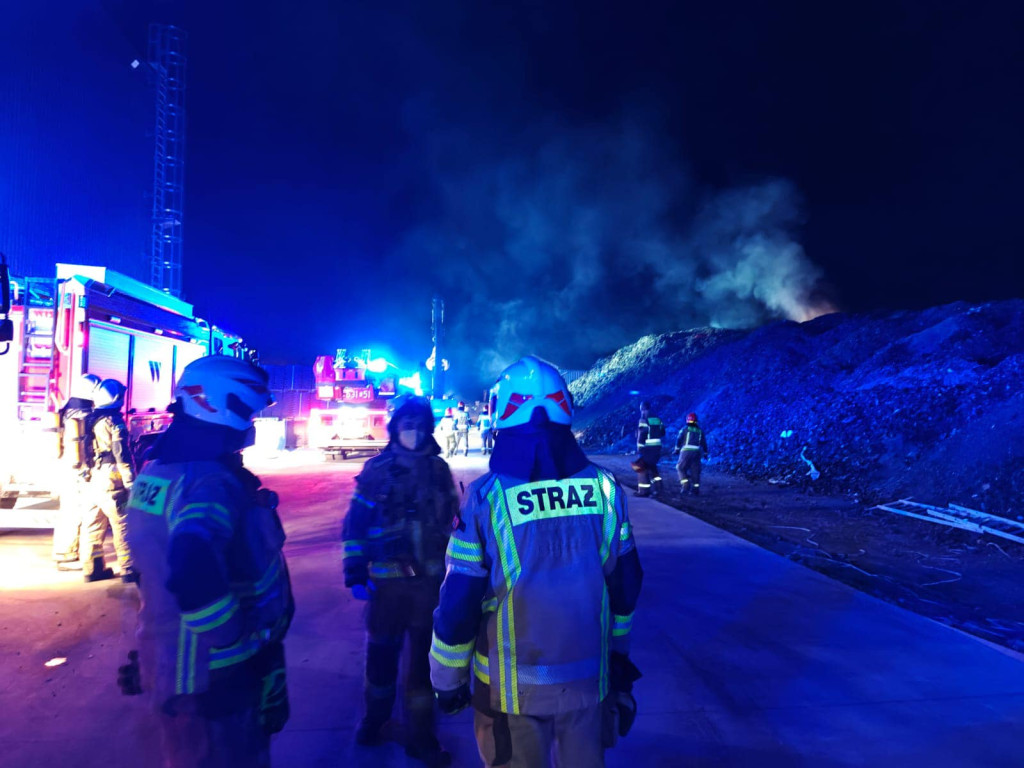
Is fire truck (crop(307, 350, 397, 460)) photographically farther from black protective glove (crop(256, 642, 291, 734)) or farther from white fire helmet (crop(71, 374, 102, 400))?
black protective glove (crop(256, 642, 291, 734))

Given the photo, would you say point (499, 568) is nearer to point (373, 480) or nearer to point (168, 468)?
point (168, 468)

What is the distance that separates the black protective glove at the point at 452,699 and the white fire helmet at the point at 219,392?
113 centimetres

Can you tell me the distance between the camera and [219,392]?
6.85 ft

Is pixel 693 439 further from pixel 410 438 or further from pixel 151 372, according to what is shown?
pixel 151 372

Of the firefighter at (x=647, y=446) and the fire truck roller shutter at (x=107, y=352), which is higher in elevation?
the fire truck roller shutter at (x=107, y=352)

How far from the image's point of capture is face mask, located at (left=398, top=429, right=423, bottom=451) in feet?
10.8

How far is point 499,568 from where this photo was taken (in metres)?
1.90

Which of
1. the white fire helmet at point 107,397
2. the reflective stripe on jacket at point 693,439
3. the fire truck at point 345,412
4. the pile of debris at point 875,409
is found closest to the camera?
the white fire helmet at point 107,397

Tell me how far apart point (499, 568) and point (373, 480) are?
1.52 m

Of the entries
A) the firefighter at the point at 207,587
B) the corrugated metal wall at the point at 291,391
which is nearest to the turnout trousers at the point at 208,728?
the firefighter at the point at 207,587

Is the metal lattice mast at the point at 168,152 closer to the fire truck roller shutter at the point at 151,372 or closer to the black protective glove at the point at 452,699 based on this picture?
the fire truck roller shutter at the point at 151,372

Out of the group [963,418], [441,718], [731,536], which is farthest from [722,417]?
[441,718]

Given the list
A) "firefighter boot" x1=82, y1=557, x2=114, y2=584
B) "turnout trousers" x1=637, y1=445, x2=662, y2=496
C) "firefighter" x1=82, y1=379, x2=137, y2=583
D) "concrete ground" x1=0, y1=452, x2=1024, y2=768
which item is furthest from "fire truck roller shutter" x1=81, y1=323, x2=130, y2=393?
"turnout trousers" x1=637, y1=445, x2=662, y2=496

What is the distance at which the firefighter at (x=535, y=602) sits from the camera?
6.17ft
